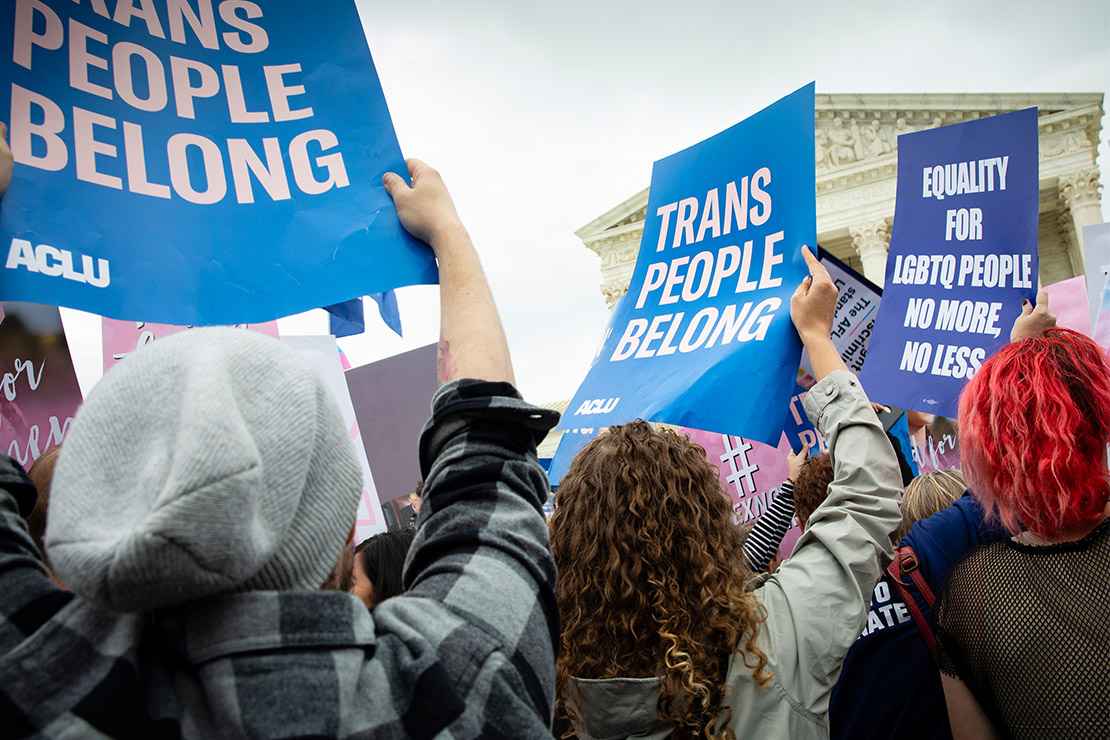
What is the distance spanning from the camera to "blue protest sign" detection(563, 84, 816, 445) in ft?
7.36

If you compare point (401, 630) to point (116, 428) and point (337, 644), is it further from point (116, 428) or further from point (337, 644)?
point (116, 428)

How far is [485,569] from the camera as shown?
0.91m

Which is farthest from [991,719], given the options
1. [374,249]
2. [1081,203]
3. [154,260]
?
[1081,203]

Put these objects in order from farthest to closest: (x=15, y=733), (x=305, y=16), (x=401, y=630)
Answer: (x=305, y=16), (x=401, y=630), (x=15, y=733)

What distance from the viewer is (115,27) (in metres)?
1.61

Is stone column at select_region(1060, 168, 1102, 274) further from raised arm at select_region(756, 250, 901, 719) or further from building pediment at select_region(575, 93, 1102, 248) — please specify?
raised arm at select_region(756, 250, 901, 719)

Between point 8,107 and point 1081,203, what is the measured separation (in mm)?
30410

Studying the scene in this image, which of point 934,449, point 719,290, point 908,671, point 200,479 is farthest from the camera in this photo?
point 934,449

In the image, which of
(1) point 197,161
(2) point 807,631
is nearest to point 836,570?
(2) point 807,631

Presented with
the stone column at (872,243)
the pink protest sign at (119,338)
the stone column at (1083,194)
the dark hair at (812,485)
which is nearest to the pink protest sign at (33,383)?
the pink protest sign at (119,338)

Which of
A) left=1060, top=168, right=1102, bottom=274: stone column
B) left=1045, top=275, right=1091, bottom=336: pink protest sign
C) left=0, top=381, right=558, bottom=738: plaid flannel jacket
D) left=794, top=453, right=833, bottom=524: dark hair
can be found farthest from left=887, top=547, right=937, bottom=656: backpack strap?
left=1060, top=168, right=1102, bottom=274: stone column

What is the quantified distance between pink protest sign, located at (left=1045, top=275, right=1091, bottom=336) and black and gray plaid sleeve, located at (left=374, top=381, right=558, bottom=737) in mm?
5136

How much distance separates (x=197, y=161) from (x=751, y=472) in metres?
3.32

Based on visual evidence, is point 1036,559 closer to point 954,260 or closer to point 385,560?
point 385,560
